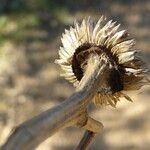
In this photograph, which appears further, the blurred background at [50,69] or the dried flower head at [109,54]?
the blurred background at [50,69]

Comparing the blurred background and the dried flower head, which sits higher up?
the dried flower head

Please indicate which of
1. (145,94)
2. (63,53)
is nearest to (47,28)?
(145,94)

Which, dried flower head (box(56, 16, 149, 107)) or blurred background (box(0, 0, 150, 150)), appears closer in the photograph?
dried flower head (box(56, 16, 149, 107))

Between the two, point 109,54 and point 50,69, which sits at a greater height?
point 109,54

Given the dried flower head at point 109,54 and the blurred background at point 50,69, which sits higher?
the dried flower head at point 109,54

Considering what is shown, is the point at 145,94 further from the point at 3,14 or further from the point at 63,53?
the point at 63,53
